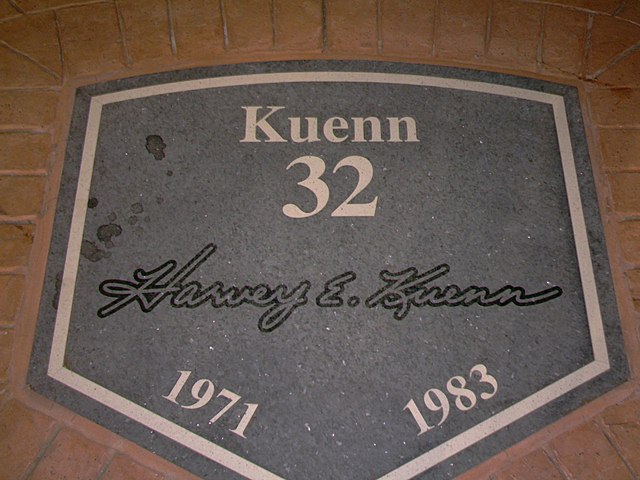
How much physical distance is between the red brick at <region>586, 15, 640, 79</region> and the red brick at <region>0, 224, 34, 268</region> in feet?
4.09

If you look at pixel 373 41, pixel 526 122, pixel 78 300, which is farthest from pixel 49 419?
pixel 526 122

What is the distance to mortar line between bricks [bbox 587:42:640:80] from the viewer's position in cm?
147

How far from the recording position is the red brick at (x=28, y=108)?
143 centimetres

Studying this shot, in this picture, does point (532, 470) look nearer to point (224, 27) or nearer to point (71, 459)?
point (71, 459)

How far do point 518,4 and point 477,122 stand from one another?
1.02 ft

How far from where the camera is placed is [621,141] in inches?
55.6

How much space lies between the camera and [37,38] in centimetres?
150

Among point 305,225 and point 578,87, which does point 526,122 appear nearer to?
point 578,87

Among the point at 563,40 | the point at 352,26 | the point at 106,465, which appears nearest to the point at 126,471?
the point at 106,465

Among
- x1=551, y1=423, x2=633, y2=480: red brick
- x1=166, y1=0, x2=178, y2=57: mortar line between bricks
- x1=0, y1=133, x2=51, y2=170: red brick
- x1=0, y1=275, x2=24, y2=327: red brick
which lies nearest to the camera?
x1=551, y1=423, x2=633, y2=480: red brick

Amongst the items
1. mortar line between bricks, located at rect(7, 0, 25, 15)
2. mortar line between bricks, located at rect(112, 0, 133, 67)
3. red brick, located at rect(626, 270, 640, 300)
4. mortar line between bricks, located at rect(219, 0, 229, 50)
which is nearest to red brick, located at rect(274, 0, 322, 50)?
mortar line between bricks, located at rect(219, 0, 229, 50)

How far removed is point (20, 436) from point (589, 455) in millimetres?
1032

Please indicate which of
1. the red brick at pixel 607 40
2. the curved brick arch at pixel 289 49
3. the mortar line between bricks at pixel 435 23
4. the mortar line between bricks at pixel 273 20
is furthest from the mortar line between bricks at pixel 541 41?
the mortar line between bricks at pixel 273 20

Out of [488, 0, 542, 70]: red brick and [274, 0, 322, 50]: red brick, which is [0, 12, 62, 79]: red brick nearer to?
[274, 0, 322, 50]: red brick
